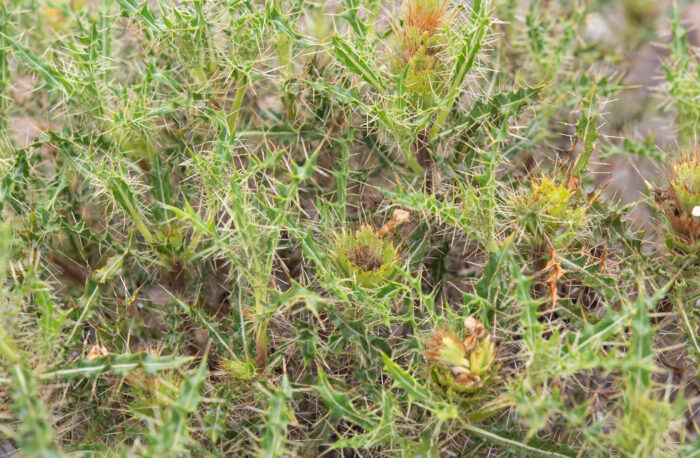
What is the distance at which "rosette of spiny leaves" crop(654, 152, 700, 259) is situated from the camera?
4.34ft

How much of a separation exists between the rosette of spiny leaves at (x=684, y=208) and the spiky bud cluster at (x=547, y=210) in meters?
0.18

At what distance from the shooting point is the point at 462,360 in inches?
46.0

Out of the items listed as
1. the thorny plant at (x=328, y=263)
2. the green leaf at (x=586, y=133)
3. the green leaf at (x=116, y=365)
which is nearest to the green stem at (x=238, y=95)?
the thorny plant at (x=328, y=263)

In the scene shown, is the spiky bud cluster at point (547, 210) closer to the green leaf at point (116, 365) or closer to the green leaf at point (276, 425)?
the green leaf at point (276, 425)

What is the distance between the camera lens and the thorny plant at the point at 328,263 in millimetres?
1194

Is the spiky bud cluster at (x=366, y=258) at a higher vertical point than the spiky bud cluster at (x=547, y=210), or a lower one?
lower

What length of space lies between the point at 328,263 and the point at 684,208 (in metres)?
0.73

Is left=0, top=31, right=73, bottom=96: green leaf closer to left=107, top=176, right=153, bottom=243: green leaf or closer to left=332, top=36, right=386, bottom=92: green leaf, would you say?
left=107, top=176, right=153, bottom=243: green leaf

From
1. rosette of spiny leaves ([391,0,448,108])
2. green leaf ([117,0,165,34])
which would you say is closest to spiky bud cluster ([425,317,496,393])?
rosette of spiny leaves ([391,0,448,108])

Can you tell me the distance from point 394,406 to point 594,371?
513 millimetres

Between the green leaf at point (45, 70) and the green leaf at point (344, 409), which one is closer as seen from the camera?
the green leaf at point (344, 409)

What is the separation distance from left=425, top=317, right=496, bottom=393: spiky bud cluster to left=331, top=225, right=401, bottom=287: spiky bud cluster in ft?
0.55

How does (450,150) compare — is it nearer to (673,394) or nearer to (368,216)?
(368,216)

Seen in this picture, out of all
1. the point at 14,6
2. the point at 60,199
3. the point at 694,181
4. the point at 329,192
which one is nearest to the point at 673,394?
the point at 694,181
